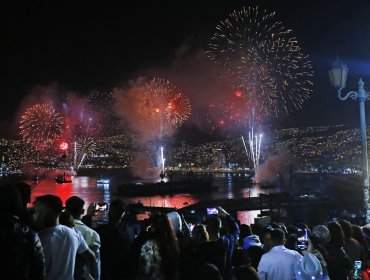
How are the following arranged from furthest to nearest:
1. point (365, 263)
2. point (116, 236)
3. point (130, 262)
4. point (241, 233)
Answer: point (241, 233)
point (365, 263)
point (116, 236)
point (130, 262)

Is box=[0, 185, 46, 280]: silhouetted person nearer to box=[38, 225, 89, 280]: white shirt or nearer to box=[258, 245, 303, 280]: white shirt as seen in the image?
box=[38, 225, 89, 280]: white shirt

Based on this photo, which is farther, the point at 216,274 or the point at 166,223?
the point at 166,223

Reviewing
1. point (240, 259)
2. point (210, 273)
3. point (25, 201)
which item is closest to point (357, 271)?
point (240, 259)

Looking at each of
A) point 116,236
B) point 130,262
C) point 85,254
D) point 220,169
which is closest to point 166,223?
point 130,262

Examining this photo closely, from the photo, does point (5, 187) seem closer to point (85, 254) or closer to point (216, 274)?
point (85, 254)

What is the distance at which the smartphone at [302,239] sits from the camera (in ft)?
20.7

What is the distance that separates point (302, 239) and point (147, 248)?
145 inches

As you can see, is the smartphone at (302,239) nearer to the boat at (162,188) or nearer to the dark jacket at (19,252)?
the dark jacket at (19,252)

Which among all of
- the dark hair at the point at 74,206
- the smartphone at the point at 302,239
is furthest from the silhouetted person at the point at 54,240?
the smartphone at the point at 302,239

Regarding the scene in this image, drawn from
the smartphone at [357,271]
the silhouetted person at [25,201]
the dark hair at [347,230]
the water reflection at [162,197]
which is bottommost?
the water reflection at [162,197]

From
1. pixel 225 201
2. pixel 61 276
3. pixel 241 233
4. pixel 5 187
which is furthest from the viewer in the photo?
pixel 225 201

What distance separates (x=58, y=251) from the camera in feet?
11.8

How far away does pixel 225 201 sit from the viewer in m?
45.8

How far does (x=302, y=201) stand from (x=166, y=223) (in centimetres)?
5013
